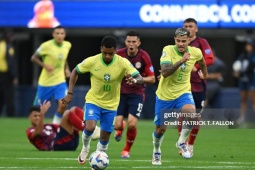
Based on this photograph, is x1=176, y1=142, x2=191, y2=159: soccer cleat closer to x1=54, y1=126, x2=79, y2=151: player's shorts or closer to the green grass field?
the green grass field

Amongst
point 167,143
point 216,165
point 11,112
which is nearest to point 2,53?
point 11,112

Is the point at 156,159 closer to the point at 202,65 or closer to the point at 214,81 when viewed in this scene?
the point at 202,65

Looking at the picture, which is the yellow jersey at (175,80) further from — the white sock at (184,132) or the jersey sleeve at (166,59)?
the white sock at (184,132)

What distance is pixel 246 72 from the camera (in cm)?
2972

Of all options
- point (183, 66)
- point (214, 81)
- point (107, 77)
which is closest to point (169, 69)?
point (183, 66)

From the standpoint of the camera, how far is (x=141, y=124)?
28.4 metres

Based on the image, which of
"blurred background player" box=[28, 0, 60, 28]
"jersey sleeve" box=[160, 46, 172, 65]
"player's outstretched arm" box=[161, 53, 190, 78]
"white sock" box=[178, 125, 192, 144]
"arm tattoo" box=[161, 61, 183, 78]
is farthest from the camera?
"blurred background player" box=[28, 0, 60, 28]

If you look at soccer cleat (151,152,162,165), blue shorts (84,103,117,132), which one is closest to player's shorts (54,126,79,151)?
blue shorts (84,103,117,132)

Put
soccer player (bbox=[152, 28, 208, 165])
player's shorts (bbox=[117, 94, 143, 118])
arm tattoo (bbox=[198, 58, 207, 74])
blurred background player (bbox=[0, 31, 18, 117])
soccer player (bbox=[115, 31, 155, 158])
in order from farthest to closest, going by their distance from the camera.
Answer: blurred background player (bbox=[0, 31, 18, 117]) < player's shorts (bbox=[117, 94, 143, 118]) < soccer player (bbox=[115, 31, 155, 158]) < arm tattoo (bbox=[198, 58, 207, 74]) < soccer player (bbox=[152, 28, 208, 165])

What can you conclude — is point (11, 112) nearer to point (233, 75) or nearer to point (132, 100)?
point (233, 75)

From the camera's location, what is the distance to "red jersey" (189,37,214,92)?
18.6 meters

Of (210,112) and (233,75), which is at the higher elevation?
(233,75)

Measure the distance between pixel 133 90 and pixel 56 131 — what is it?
1.83 meters

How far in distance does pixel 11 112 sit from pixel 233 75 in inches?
315
